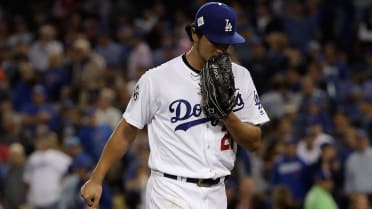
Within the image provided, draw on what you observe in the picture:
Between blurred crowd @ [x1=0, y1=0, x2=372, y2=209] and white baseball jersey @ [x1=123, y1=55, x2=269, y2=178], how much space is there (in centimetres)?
535

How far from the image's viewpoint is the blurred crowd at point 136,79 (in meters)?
12.2

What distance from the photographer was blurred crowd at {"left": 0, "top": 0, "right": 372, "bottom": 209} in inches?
480

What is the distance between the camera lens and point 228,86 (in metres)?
5.52

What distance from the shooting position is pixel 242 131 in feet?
18.6

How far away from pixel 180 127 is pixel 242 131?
1.17 ft

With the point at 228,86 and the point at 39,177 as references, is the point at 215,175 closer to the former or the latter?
the point at 228,86

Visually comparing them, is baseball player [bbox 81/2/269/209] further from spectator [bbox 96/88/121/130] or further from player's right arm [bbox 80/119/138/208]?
spectator [bbox 96/88/121/130]

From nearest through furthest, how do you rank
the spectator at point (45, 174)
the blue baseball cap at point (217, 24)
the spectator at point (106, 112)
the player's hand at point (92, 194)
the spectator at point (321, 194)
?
1. the blue baseball cap at point (217, 24)
2. the player's hand at point (92, 194)
3. the spectator at point (321, 194)
4. the spectator at point (45, 174)
5. the spectator at point (106, 112)

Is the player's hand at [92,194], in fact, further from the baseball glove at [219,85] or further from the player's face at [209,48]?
the player's face at [209,48]

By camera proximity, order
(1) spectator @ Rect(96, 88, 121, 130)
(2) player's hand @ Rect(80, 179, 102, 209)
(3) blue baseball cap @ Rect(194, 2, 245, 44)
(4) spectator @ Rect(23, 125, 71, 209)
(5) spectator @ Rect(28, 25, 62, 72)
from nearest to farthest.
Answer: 1. (3) blue baseball cap @ Rect(194, 2, 245, 44)
2. (2) player's hand @ Rect(80, 179, 102, 209)
3. (4) spectator @ Rect(23, 125, 71, 209)
4. (1) spectator @ Rect(96, 88, 121, 130)
5. (5) spectator @ Rect(28, 25, 62, 72)

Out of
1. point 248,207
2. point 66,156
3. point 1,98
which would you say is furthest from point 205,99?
point 1,98

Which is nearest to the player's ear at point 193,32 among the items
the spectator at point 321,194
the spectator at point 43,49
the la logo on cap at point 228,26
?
the la logo on cap at point 228,26

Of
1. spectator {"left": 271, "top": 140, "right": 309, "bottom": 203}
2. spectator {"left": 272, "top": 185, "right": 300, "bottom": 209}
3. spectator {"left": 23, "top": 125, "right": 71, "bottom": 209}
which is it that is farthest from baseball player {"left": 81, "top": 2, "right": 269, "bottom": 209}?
spectator {"left": 23, "top": 125, "right": 71, "bottom": 209}

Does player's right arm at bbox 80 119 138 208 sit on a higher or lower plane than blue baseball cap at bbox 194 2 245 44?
lower
